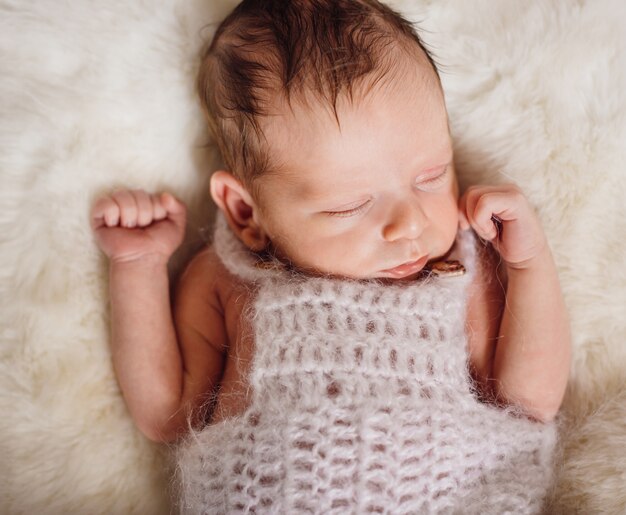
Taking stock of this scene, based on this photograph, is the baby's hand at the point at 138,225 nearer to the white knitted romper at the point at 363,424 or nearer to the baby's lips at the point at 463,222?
the white knitted romper at the point at 363,424

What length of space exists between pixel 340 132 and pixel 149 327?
0.56m

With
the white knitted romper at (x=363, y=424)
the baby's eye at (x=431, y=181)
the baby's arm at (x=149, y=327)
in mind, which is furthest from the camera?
the baby's arm at (x=149, y=327)

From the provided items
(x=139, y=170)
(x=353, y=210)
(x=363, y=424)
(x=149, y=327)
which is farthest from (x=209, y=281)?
(x=363, y=424)

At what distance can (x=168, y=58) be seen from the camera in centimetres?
144

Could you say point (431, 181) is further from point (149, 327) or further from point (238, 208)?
point (149, 327)

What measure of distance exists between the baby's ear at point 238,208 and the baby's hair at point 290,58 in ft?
0.12

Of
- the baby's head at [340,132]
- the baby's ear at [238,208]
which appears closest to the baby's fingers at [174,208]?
the baby's ear at [238,208]

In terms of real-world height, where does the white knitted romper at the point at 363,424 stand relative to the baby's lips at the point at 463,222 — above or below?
below

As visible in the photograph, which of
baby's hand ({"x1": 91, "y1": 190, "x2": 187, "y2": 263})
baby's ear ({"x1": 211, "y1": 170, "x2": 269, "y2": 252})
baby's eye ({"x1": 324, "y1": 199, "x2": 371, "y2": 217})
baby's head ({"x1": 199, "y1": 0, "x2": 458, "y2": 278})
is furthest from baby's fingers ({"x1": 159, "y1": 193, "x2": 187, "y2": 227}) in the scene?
baby's eye ({"x1": 324, "y1": 199, "x2": 371, "y2": 217})

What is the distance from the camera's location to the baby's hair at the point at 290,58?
1.19m

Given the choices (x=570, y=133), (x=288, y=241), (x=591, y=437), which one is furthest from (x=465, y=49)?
(x=591, y=437)

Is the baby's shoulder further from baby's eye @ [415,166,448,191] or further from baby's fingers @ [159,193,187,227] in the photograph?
baby's eye @ [415,166,448,191]

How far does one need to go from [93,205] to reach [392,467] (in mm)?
787

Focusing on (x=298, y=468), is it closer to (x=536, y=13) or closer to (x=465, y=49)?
(x=465, y=49)
